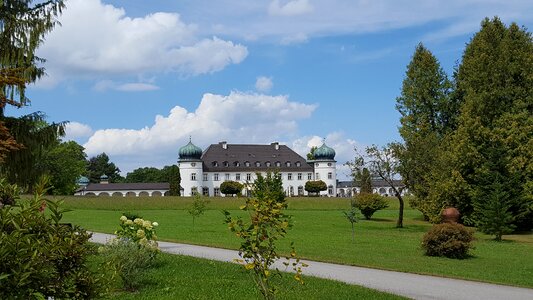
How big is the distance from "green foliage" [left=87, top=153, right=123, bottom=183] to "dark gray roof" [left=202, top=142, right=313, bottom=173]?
4421 cm

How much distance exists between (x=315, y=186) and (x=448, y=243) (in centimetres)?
9318

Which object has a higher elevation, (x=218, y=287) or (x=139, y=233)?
(x=139, y=233)

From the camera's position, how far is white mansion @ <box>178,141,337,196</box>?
112062 millimetres

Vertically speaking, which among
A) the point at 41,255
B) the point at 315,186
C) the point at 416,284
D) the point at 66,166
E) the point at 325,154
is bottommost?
the point at 416,284

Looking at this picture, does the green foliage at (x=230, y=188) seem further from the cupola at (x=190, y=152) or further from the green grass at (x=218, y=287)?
the green grass at (x=218, y=287)

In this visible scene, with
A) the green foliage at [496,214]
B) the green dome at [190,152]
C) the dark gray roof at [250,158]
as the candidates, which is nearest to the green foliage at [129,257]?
the green foliage at [496,214]

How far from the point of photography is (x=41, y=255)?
380cm

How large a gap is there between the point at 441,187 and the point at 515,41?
12.0m

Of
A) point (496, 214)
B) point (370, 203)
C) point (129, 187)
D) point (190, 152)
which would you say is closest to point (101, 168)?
point (129, 187)

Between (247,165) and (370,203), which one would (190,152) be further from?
(370,203)

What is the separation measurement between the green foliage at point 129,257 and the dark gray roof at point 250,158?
102 meters

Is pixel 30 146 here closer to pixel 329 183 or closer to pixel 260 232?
pixel 260 232

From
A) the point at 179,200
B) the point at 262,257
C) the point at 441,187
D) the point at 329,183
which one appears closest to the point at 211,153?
the point at 329,183

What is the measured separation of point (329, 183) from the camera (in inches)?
4796
